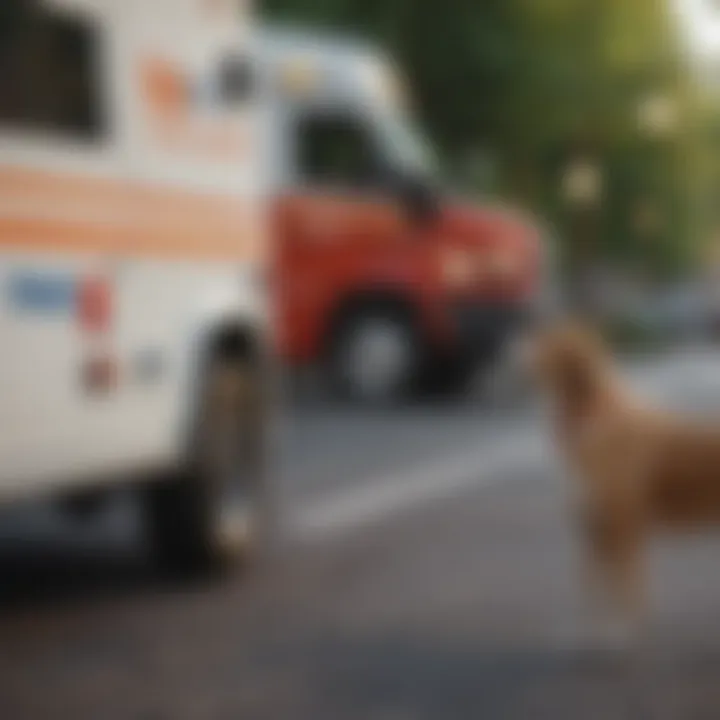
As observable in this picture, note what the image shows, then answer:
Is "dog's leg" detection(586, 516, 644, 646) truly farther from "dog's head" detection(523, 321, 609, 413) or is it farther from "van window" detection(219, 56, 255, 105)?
"van window" detection(219, 56, 255, 105)

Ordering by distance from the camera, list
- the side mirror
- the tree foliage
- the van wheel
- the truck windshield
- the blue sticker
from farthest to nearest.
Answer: the side mirror
the truck windshield
the tree foliage
the van wheel
the blue sticker

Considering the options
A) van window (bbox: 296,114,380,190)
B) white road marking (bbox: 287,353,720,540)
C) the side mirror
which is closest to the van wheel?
white road marking (bbox: 287,353,720,540)


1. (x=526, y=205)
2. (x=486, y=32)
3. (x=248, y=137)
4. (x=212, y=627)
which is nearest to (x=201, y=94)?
(x=248, y=137)

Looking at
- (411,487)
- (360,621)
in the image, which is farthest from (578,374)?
(411,487)

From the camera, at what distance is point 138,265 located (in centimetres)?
845

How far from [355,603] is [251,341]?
1474 mm

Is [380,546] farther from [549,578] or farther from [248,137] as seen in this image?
[248,137]

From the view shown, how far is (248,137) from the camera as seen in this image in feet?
32.0

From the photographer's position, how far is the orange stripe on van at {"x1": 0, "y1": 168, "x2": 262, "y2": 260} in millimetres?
7629

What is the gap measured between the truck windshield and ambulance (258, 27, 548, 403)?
1cm

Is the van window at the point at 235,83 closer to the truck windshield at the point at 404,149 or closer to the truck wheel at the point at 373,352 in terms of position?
the truck windshield at the point at 404,149

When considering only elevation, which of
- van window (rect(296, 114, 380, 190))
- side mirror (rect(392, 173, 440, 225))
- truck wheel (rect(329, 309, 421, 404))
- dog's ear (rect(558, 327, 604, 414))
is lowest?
truck wheel (rect(329, 309, 421, 404))

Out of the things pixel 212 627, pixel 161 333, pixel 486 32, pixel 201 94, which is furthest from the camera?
pixel 486 32

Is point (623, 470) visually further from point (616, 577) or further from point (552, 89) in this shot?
point (552, 89)
